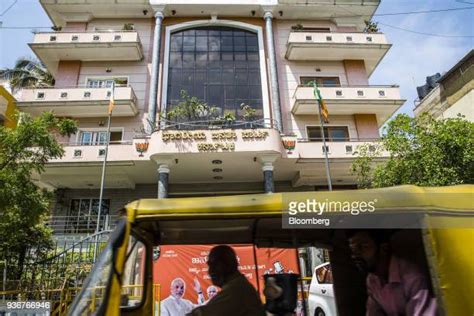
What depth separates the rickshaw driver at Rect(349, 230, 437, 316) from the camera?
240 cm

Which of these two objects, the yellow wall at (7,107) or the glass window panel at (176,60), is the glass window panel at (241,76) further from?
the yellow wall at (7,107)

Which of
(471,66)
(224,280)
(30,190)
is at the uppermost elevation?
(471,66)

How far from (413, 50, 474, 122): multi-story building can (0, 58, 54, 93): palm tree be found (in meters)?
26.4

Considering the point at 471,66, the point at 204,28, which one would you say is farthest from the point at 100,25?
the point at 471,66

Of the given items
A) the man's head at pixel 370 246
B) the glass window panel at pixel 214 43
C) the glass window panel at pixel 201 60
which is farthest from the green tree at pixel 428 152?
the glass window panel at pixel 214 43

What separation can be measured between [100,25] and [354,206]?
2193cm

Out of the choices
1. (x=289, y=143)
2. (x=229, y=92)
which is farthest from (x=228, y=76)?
(x=289, y=143)

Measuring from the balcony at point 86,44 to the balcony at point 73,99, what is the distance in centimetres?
248

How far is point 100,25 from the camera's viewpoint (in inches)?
818

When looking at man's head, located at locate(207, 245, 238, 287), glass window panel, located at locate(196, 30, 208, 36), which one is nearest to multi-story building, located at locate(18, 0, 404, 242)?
glass window panel, located at locate(196, 30, 208, 36)

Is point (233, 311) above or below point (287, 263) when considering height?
below

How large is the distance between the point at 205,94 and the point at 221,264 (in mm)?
16650

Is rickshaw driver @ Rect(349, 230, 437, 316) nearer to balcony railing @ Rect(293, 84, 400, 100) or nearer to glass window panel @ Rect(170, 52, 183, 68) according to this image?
balcony railing @ Rect(293, 84, 400, 100)

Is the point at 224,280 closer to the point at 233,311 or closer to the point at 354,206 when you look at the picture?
the point at 233,311
